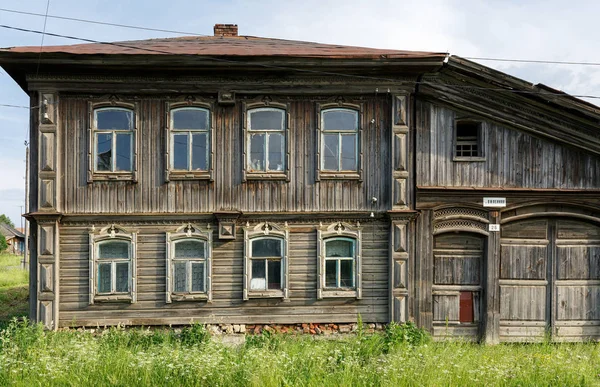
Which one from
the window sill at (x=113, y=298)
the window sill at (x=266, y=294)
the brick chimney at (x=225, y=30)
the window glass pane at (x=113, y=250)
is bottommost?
the window sill at (x=113, y=298)

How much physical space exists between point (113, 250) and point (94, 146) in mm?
2457

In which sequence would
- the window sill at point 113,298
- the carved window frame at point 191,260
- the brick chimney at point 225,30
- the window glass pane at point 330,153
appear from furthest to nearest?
1. the brick chimney at point 225,30
2. the window glass pane at point 330,153
3. the carved window frame at point 191,260
4. the window sill at point 113,298

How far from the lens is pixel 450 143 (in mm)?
10164

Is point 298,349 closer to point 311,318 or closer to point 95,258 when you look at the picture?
point 311,318

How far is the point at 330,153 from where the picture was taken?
10.1 meters

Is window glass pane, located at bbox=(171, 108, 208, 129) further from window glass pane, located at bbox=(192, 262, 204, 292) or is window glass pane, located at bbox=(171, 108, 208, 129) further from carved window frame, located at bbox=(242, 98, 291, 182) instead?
window glass pane, located at bbox=(192, 262, 204, 292)

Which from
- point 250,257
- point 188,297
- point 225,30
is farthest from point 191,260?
point 225,30

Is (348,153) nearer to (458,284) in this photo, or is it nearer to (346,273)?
(346,273)

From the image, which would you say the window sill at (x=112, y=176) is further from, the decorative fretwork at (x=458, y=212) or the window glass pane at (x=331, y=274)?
the decorative fretwork at (x=458, y=212)

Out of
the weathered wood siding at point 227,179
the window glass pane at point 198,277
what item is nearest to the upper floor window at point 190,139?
the weathered wood siding at point 227,179

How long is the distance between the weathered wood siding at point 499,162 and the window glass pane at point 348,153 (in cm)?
157

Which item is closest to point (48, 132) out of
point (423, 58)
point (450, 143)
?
point (423, 58)

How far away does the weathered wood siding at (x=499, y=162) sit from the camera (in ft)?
33.3

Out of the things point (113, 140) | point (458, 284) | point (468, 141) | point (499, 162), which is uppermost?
point (468, 141)
